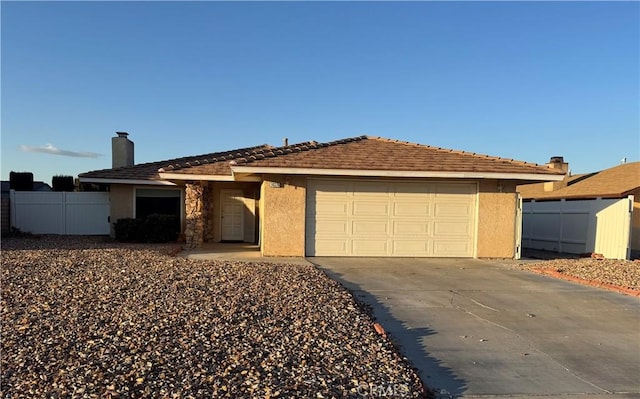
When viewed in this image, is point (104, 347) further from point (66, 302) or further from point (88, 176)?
point (88, 176)

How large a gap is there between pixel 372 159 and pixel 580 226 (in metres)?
8.56

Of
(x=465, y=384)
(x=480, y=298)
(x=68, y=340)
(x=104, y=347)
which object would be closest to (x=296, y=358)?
(x=465, y=384)

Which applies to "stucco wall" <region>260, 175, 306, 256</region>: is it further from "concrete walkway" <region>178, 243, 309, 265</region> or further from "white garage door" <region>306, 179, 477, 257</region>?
"concrete walkway" <region>178, 243, 309, 265</region>

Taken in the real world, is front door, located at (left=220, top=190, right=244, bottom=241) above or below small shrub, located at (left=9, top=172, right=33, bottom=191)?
below

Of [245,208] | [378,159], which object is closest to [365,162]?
[378,159]

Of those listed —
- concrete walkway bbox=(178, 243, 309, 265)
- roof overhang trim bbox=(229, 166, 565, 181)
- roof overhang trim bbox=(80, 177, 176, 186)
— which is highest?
roof overhang trim bbox=(229, 166, 565, 181)

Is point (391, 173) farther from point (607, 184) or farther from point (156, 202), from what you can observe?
point (607, 184)

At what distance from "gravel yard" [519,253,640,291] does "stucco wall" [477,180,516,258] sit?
1152 millimetres

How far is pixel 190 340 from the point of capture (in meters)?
4.85

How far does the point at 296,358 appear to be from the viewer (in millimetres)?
4461

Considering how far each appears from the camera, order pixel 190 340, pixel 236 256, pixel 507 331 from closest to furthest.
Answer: pixel 190 340
pixel 507 331
pixel 236 256

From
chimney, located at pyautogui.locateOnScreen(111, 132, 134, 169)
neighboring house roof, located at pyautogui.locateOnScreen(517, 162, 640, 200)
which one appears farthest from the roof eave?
chimney, located at pyautogui.locateOnScreen(111, 132, 134, 169)

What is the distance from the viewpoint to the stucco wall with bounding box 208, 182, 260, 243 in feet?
57.5

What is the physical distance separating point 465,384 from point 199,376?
2533 millimetres
